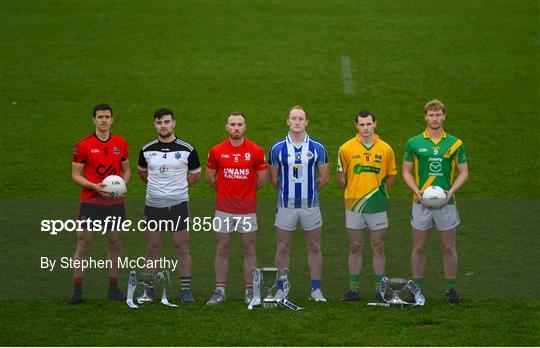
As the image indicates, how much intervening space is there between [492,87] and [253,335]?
50.9 ft

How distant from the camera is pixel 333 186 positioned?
66.3 ft

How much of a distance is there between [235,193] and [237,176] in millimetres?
203

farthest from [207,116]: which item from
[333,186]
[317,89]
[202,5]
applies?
[202,5]

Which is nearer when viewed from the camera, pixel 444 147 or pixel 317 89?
pixel 444 147

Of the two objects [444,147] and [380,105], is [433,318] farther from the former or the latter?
[380,105]

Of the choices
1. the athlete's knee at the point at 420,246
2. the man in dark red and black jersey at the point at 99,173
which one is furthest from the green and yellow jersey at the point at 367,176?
the man in dark red and black jersey at the point at 99,173

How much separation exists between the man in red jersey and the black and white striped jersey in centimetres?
37

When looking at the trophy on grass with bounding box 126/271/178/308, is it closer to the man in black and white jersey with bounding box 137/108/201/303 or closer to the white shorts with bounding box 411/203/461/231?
the man in black and white jersey with bounding box 137/108/201/303

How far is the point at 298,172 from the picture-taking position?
42.7 feet

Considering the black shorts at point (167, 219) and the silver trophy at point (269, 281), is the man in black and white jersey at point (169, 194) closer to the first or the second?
the black shorts at point (167, 219)

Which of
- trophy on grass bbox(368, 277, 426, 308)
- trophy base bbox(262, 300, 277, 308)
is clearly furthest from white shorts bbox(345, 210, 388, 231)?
trophy base bbox(262, 300, 277, 308)

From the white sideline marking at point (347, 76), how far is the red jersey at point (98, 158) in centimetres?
1310

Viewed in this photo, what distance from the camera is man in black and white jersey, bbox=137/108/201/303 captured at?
12961 mm

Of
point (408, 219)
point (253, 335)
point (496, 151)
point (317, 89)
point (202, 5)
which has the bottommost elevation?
point (253, 335)
